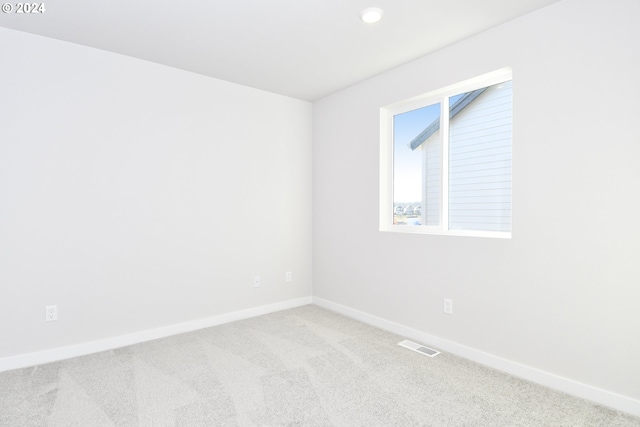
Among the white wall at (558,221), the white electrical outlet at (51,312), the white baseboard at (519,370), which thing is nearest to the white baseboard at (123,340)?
the white electrical outlet at (51,312)

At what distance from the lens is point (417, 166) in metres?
3.28

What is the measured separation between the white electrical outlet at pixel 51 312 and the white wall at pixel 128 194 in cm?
3

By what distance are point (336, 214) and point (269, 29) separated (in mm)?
2063

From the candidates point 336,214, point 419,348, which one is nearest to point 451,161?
point 336,214

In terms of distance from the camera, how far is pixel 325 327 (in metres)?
3.39

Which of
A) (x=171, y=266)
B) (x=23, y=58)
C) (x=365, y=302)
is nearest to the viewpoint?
(x=23, y=58)

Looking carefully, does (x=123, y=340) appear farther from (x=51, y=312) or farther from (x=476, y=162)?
(x=476, y=162)

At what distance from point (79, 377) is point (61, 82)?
7.24ft

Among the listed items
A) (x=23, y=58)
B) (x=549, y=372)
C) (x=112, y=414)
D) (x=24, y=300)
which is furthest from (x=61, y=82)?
(x=549, y=372)

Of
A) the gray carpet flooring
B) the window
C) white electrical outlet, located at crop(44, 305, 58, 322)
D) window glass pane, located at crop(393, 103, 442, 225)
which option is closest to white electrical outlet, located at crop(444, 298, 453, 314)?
the gray carpet flooring

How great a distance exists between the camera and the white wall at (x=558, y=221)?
197cm

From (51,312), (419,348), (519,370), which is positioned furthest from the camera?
(419,348)

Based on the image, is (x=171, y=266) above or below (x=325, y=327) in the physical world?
above

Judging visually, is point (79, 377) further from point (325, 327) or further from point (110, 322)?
point (325, 327)
